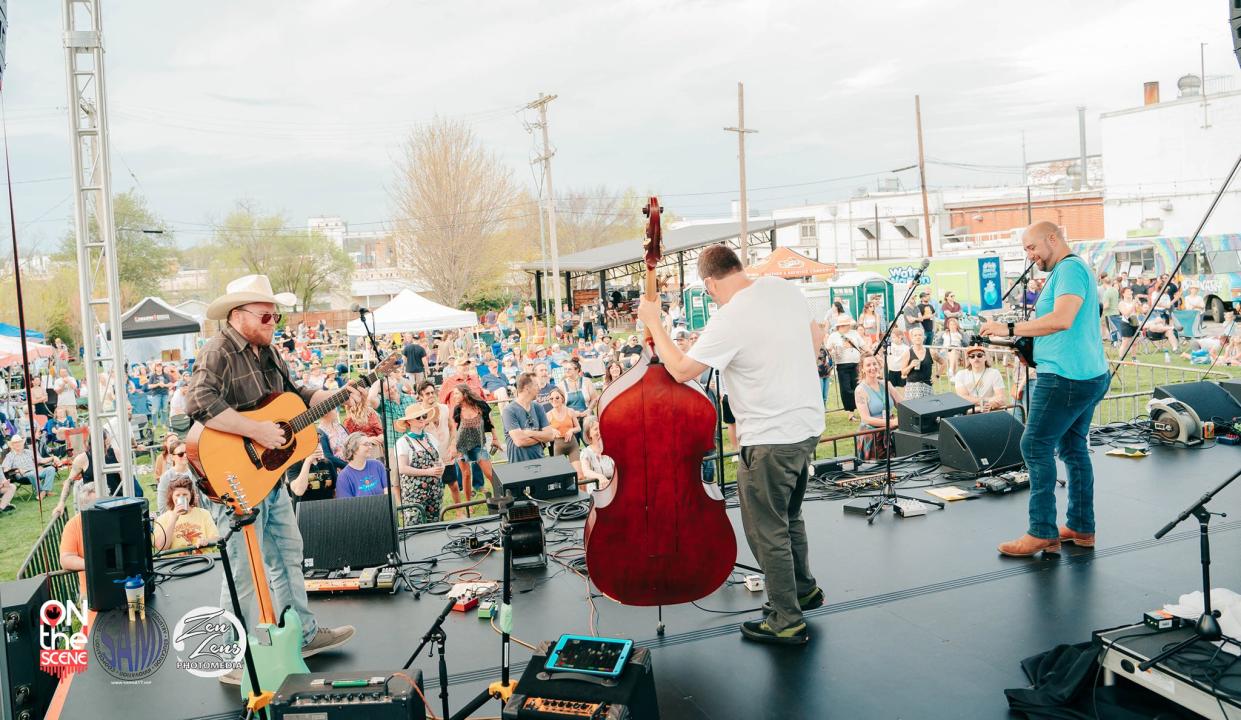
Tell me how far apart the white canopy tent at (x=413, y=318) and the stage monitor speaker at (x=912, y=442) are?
805cm

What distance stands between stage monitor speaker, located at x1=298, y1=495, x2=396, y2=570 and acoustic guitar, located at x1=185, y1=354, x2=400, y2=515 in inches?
36.2

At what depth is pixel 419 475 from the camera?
6.25m

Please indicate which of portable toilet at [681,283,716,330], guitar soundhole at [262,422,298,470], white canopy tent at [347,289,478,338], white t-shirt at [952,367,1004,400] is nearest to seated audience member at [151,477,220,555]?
guitar soundhole at [262,422,298,470]

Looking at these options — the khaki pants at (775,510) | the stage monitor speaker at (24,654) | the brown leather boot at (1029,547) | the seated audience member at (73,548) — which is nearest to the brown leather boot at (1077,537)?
the brown leather boot at (1029,547)

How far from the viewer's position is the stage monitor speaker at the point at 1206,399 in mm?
6281

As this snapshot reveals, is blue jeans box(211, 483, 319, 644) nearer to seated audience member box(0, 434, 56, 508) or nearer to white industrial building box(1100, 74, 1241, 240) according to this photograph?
seated audience member box(0, 434, 56, 508)

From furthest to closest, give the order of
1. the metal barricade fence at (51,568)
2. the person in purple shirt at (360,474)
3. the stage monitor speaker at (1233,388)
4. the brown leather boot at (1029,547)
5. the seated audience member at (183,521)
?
the stage monitor speaker at (1233,388), the person in purple shirt at (360,474), the seated audience member at (183,521), the metal barricade fence at (51,568), the brown leather boot at (1029,547)

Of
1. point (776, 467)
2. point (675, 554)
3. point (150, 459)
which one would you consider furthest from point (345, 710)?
point (150, 459)

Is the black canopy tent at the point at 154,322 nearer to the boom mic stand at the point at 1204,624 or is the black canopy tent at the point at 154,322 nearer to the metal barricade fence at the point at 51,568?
the metal barricade fence at the point at 51,568

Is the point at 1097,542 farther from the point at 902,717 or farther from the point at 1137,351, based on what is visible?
the point at 1137,351

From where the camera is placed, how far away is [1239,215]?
82.6 ft

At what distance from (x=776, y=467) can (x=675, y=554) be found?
48 centimetres

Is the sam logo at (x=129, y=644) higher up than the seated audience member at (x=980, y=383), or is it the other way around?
the seated audience member at (x=980, y=383)

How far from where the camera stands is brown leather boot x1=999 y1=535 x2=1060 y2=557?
399 cm
